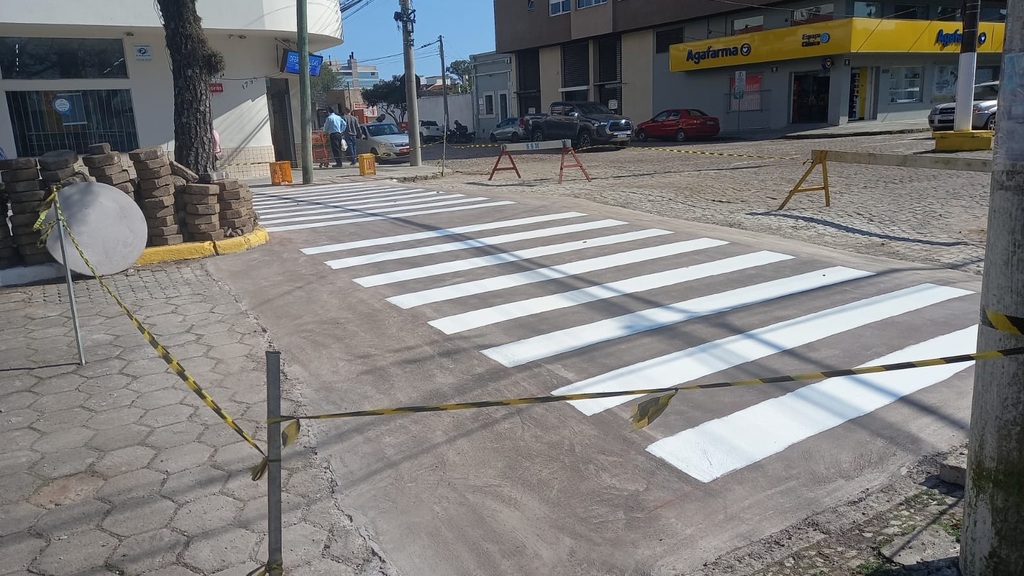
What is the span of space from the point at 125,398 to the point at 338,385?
4.69 feet

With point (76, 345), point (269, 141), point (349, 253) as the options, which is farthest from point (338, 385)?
point (269, 141)

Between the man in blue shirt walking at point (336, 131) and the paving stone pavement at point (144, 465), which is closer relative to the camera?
the paving stone pavement at point (144, 465)

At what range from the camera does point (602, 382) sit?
5.33m

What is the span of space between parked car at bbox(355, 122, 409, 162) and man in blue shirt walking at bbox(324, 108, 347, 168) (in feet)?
6.15

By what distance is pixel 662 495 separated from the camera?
3928mm

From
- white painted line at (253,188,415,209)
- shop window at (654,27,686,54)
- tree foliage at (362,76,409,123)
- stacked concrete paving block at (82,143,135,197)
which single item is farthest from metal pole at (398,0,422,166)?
tree foliage at (362,76,409,123)

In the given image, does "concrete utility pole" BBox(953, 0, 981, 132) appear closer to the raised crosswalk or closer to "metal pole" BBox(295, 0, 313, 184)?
the raised crosswalk

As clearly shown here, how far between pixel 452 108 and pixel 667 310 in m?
56.3

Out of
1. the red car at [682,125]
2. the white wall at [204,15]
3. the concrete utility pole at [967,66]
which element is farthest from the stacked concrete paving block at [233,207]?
the red car at [682,125]

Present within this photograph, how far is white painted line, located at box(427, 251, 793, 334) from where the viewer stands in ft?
22.6

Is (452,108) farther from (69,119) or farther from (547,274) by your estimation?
(547,274)

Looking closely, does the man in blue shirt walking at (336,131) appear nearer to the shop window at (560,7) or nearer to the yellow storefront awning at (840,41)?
the yellow storefront awning at (840,41)

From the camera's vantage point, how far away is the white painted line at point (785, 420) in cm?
428

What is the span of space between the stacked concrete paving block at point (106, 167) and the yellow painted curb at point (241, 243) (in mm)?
1333
